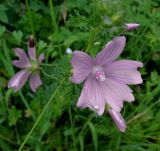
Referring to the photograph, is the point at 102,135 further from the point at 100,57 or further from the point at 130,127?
the point at 100,57

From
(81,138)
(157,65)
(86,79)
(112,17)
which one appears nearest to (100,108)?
(86,79)

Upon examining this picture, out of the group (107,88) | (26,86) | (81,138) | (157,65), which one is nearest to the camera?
(107,88)

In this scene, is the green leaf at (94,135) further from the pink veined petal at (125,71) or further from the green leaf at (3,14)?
the green leaf at (3,14)

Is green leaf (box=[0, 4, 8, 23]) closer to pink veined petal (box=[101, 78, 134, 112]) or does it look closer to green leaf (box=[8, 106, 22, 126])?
→ green leaf (box=[8, 106, 22, 126])

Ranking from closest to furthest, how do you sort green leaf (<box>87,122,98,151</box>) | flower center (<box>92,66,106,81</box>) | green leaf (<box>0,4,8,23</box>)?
flower center (<box>92,66,106,81</box>), green leaf (<box>87,122,98,151</box>), green leaf (<box>0,4,8,23</box>)

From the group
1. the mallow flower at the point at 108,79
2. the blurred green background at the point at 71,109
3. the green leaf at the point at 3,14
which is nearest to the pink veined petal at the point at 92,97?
the mallow flower at the point at 108,79

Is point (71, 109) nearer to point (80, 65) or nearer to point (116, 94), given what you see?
point (116, 94)

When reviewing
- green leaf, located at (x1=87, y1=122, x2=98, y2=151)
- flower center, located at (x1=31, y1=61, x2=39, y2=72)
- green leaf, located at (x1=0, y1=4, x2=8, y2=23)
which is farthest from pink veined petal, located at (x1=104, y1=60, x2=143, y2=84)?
green leaf, located at (x1=0, y1=4, x2=8, y2=23)
